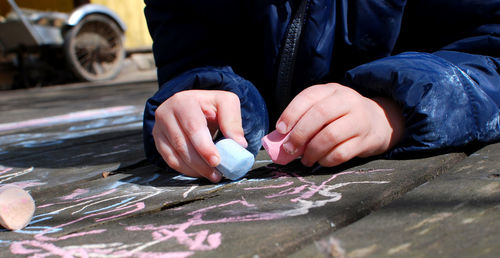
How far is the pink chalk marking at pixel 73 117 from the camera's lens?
8.04 ft

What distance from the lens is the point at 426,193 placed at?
26.5 inches

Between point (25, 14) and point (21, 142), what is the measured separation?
498 centimetres

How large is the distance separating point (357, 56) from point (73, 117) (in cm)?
189

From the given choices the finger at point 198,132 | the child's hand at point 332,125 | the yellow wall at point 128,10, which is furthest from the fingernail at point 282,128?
the yellow wall at point 128,10

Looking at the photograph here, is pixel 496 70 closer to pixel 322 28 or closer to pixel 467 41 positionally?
pixel 467 41

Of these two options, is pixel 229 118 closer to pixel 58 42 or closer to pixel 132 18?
pixel 58 42

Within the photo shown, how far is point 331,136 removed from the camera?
0.84 meters

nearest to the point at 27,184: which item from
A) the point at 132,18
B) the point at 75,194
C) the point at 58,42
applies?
the point at 75,194

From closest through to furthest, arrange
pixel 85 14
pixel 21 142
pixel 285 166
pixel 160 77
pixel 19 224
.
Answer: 1. pixel 19 224
2. pixel 285 166
3. pixel 160 77
4. pixel 21 142
5. pixel 85 14

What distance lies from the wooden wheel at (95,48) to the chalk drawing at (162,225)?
18.5 ft

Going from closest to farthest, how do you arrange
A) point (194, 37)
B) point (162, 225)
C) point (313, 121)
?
point (162, 225) → point (313, 121) → point (194, 37)

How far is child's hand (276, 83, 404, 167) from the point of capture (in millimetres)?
842

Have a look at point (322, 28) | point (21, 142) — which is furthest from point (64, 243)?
point (21, 142)

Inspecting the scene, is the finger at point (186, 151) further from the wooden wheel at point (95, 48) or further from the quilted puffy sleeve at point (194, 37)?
the wooden wheel at point (95, 48)
